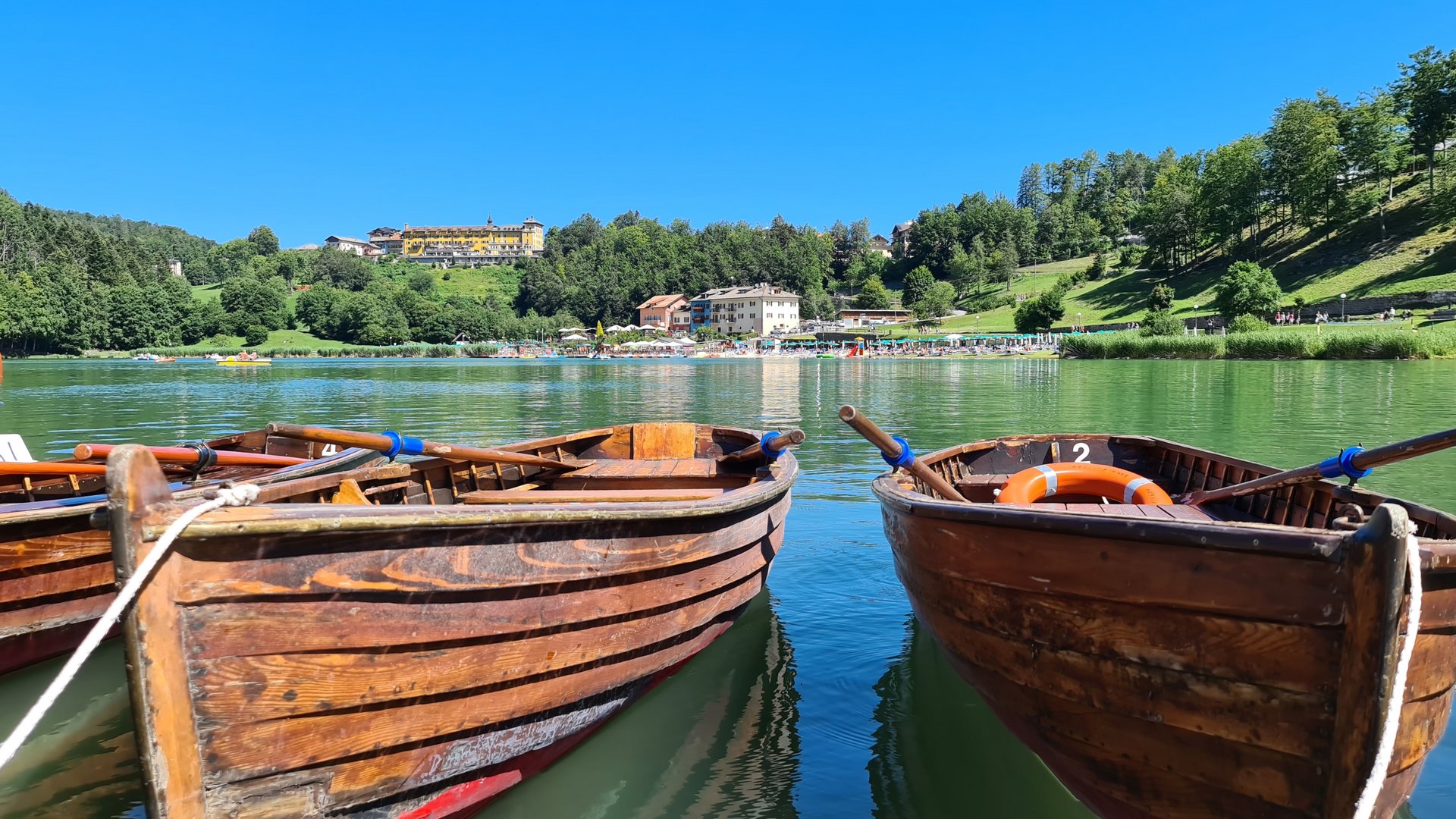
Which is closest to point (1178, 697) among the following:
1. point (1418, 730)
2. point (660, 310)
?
point (1418, 730)

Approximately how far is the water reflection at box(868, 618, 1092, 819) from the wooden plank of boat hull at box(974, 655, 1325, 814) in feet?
3.34

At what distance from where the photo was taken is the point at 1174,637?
3326 millimetres

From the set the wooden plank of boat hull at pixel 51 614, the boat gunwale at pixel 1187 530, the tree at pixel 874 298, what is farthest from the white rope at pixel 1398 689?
the tree at pixel 874 298

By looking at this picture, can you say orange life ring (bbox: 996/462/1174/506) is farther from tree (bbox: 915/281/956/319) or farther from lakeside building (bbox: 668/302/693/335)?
lakeside building (bbox: 668/302/693/335)

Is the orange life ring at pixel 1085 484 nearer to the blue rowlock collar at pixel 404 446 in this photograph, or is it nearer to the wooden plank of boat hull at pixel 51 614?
the blue rowlock collar at pixel 404 446

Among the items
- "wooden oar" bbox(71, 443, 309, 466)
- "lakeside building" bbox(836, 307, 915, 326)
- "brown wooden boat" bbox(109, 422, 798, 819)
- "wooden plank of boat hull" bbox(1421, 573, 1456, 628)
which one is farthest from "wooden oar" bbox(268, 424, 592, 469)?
"lakeside building" bbox(836, 307, 915, 326)

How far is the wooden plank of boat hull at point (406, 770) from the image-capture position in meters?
3.50

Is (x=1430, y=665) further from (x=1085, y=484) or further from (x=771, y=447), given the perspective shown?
(x=771, y=447)

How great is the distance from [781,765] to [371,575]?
3081mm

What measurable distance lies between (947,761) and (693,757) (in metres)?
1.74

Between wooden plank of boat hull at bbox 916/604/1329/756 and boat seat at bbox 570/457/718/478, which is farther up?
boat seat at bbox 570/457/718/478

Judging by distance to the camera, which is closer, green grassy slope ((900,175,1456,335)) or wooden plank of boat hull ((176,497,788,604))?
wooden plank of boat hull ((176,497,788,604))

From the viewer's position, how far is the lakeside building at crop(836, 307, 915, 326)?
143 m

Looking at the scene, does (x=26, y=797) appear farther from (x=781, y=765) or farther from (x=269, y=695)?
(x=781, y=765)
